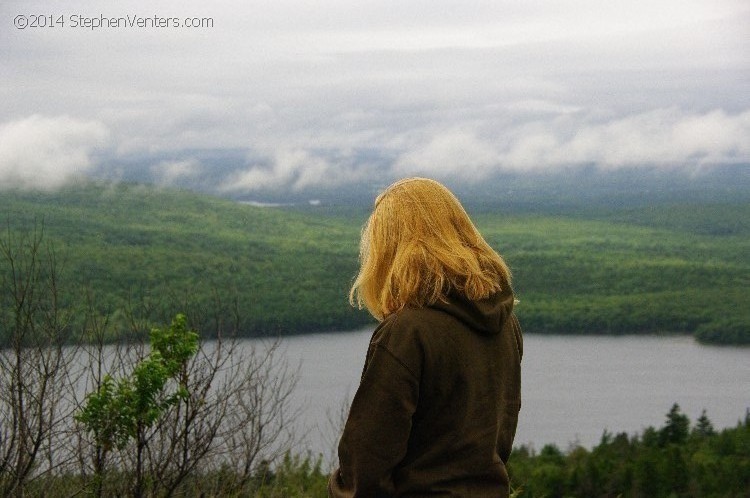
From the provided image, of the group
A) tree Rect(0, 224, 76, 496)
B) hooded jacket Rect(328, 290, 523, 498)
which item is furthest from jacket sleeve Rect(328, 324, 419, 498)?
tree Rect(0, 224, 76, 496)

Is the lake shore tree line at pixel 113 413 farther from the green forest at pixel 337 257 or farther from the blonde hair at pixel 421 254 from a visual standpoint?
the green forest at pixel 337 257

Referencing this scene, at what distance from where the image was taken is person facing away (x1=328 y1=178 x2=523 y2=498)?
182cm

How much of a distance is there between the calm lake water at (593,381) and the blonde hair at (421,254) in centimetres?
1733

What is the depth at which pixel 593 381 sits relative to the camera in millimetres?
31766

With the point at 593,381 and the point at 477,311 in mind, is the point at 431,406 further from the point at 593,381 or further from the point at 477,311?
the point at 593,381

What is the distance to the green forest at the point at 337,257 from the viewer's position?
35.9 meters

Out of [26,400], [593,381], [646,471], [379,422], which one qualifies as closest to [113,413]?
[26,400]

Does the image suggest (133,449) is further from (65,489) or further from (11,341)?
(11,341)

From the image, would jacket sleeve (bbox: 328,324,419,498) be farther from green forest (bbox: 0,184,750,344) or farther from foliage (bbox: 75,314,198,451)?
green forest (bbox: 0,184,750,344)

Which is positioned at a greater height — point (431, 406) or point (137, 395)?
point (431, 406)

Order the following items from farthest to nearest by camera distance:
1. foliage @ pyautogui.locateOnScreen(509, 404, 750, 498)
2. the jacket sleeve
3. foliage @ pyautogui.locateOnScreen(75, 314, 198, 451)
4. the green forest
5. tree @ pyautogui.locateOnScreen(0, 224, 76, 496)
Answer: the green forest, foliage @ pyautogui.locateOnScreen(509, 404, 750, 498), tree @ pyautogui.locateOnScreen(0, 224, 76, 496), foliage @ pyautogui.locateOnScreen(75, 314, 198, 451), the jacket sleeve

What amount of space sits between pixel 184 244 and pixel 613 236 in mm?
33462

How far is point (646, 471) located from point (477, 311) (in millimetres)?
13606

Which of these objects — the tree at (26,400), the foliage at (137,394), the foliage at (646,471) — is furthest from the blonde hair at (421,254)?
Result: the foliage at (646,471)
